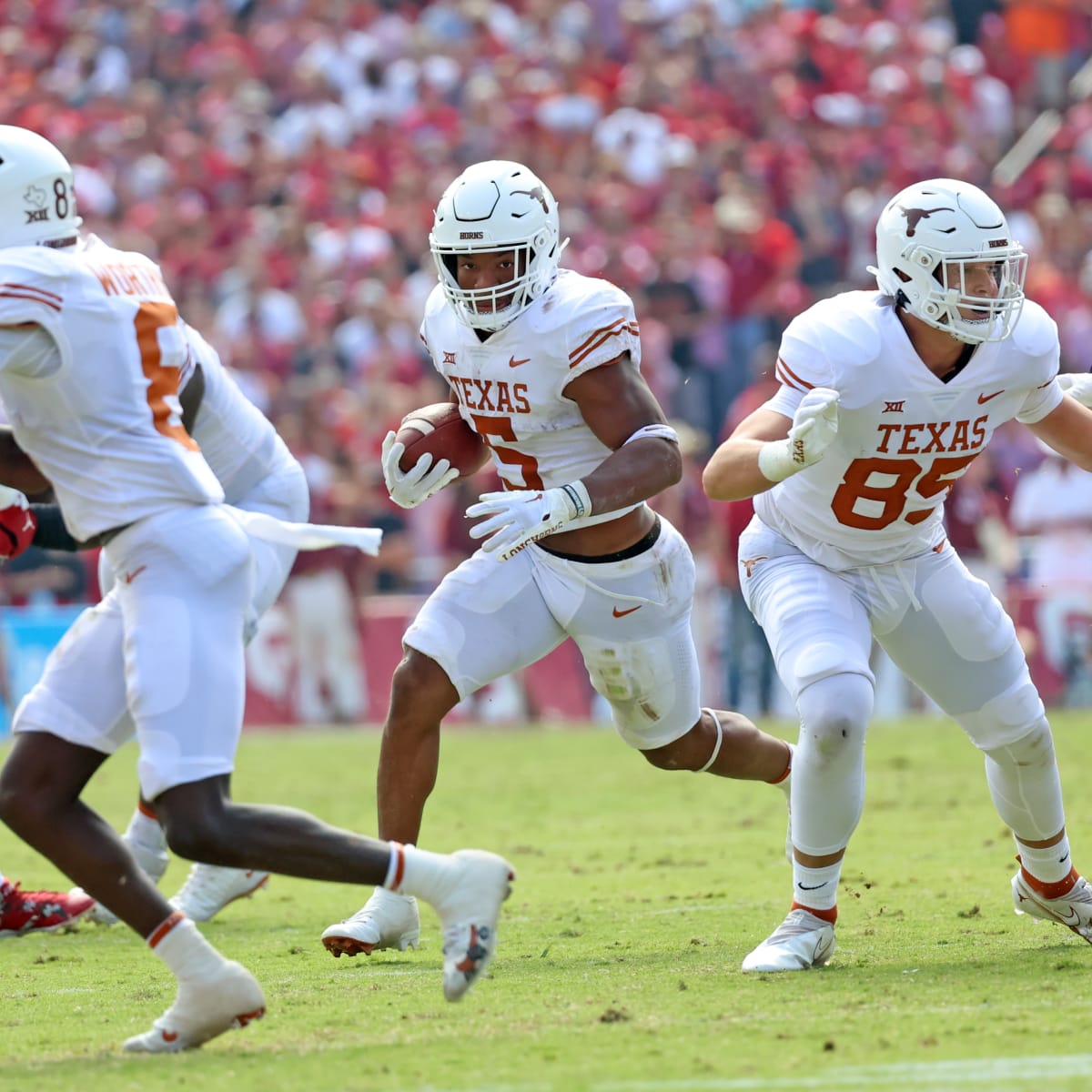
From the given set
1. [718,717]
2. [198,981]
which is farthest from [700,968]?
[198,981]

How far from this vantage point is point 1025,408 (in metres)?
5.55

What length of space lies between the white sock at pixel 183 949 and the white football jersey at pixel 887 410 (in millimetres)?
2127

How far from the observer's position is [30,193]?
456cm

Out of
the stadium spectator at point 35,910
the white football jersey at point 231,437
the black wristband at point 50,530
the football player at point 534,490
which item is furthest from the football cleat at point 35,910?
the black wristband at point 50,530

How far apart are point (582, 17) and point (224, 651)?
14.0 metres

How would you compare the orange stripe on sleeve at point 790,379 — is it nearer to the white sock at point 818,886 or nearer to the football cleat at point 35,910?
the white sock at point 818,886

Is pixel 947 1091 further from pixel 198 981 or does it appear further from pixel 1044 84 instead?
pixel 1044 84

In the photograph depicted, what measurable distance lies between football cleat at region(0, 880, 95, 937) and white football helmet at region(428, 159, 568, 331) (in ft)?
7.78

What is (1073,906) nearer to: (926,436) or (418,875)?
(926,436)

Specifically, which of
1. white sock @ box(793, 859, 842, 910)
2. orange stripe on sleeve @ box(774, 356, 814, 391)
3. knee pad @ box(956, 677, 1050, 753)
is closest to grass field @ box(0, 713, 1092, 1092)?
white sock @ box(793, 859, 842, 910)

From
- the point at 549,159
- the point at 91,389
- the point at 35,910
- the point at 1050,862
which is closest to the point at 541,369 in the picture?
the point at 91,389

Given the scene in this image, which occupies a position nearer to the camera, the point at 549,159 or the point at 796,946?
the point at 796,946

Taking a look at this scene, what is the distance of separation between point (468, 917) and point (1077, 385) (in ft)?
8.55

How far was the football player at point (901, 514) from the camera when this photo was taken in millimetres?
5227
